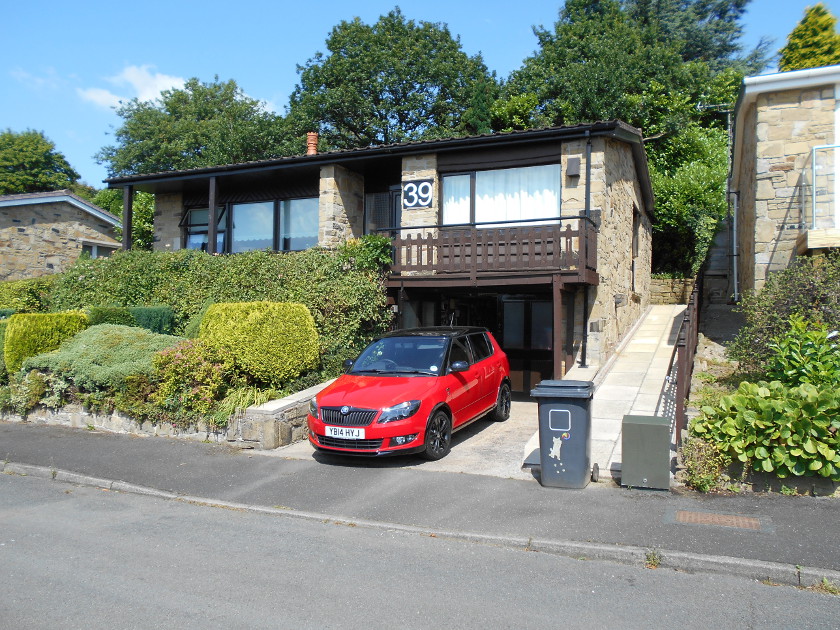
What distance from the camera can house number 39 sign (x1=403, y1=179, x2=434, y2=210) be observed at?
47.4 ft

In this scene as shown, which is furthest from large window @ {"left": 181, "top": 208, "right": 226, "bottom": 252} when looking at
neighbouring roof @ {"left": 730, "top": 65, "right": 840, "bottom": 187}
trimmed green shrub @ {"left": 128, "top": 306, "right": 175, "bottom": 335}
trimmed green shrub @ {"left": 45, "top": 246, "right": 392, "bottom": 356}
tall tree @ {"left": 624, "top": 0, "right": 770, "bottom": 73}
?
tall tree @ {"left": 624, "top": 0, "right": 770, "bottom": 73}

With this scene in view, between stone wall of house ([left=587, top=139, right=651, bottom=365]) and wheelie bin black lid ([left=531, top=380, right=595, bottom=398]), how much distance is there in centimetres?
567

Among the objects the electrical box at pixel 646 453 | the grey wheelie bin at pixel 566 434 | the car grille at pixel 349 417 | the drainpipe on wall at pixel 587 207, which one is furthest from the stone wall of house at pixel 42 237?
the electrical box at pixel 646 453

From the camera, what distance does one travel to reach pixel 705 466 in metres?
6.83

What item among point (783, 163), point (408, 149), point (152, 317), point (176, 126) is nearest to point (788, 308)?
point (783, 163)

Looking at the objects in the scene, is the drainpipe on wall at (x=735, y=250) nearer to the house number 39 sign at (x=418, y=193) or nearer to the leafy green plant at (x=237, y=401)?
the house number 39 sign at (x=418, y=193)

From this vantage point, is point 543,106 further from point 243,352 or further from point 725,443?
point 725,443

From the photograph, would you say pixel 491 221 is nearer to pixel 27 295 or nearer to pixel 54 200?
pixel 27 295

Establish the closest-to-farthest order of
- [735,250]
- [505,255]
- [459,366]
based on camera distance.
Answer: [459,366] → [505,255] → [735,250]

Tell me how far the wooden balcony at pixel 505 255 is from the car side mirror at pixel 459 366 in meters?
3.29

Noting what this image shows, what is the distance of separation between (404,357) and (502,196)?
5817 millimetres

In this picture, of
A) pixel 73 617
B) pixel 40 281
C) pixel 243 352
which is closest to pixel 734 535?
pixel 73 617

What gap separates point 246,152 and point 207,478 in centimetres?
2578

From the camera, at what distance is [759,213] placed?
38.4 ft
